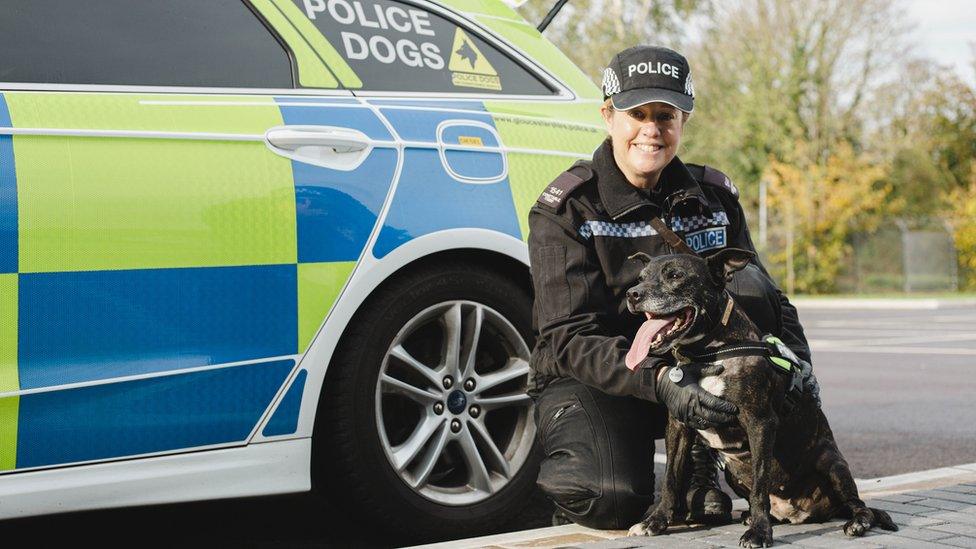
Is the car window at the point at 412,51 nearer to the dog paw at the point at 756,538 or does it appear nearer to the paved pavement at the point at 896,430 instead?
the paved pavement at the point at 896,430

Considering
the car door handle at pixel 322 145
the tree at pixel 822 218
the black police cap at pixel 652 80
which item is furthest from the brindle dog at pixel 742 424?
the tree at pixel 822 218

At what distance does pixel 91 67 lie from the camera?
321 centimetres

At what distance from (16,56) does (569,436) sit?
184cm

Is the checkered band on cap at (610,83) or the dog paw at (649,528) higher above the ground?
the checkered band on cap at (610,83)

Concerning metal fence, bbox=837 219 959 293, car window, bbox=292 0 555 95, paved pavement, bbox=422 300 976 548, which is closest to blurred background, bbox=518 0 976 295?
metal fence, bbox=837 219 959 293

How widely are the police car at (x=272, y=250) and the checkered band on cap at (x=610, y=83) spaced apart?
0.35m

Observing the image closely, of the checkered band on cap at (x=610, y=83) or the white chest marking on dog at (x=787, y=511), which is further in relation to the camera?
the checkered band on cap at (x=610, y=83)

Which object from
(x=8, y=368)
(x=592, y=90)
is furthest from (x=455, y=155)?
(x=8, y=368)

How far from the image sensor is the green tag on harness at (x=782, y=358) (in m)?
3.07

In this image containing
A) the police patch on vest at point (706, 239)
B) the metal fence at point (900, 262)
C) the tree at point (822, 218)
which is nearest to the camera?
the police patch on vest at point (706, 239)

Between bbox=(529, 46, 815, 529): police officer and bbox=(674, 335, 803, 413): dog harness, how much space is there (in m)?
0.29

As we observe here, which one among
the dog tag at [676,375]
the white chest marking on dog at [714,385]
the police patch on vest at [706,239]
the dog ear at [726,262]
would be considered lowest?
the white chest marking on dog at [714,385]

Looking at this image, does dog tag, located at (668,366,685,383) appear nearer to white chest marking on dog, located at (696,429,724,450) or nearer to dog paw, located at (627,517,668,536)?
white chest marking on dog, located at (696,429,724,450)

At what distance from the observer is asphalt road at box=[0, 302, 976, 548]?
3.97m
